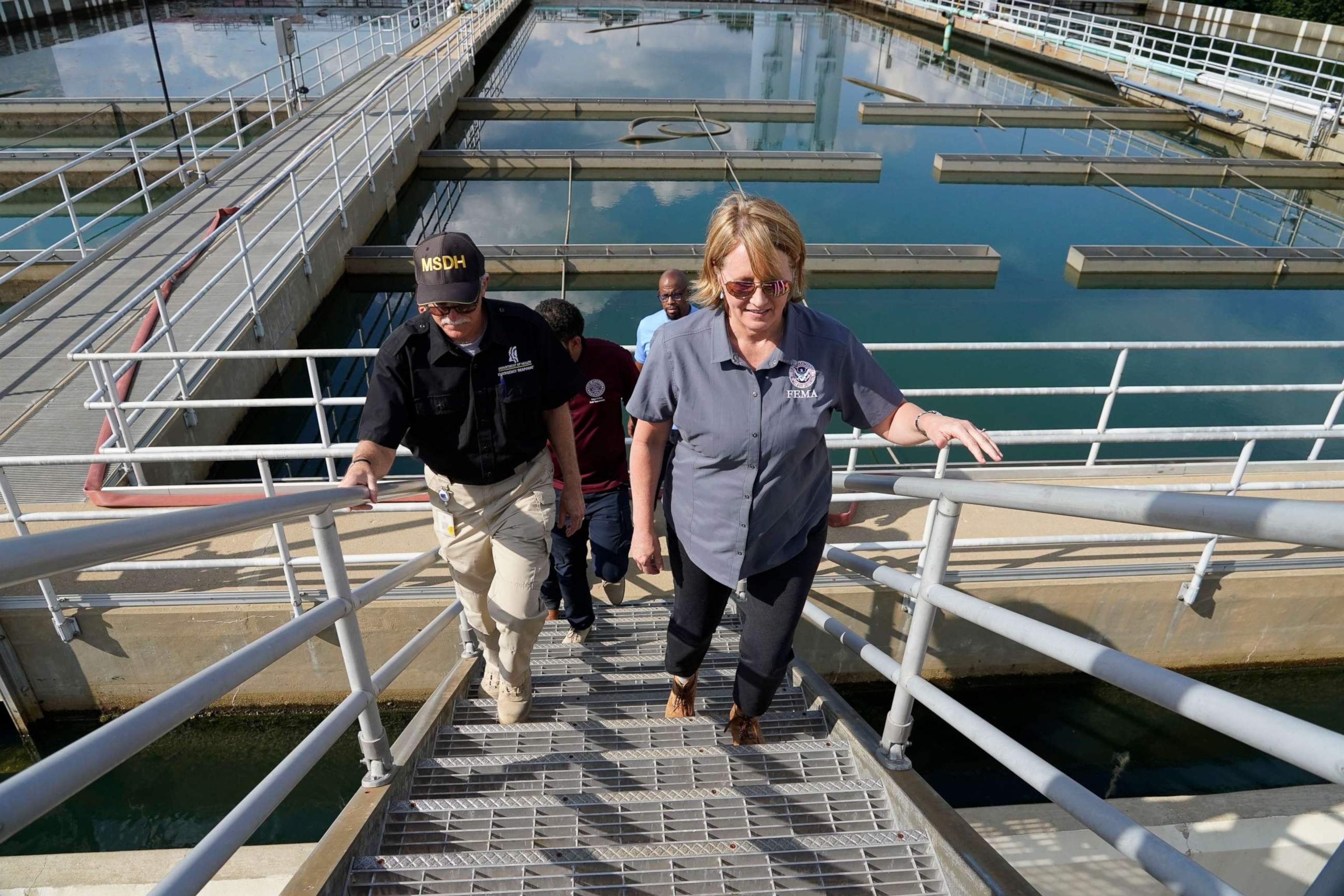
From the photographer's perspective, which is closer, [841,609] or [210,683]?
[210,683]

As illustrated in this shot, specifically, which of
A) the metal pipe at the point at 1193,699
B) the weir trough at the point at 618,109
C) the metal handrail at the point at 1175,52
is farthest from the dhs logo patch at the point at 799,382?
the metal handrail at the point at 1175,52

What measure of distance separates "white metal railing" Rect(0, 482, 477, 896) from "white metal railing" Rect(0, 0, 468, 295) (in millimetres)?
6848

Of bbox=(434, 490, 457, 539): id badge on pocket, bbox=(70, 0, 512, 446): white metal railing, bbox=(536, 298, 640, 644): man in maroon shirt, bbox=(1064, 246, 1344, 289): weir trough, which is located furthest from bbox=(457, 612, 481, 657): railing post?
bbox=(1064, 246, 1344, 289): weir trough

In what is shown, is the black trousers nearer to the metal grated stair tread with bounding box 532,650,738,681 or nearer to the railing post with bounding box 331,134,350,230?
the metal grated stair tread with bounding box 532,650,738,681

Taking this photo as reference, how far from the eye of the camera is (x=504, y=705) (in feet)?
8.98

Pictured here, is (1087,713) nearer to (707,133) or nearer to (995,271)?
(995,271)

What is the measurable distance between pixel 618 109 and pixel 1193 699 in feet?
57.0

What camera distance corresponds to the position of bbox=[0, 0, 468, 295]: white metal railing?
336 inches

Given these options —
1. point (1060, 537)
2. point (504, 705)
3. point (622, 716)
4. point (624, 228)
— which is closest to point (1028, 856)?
point (1060, 537)

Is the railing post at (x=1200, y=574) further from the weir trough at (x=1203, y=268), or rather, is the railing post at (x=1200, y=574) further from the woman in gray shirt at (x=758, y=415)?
the weir trough at (x=1203, y=268)


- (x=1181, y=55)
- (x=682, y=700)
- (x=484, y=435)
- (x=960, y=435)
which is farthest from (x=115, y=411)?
(x=1181, y=55)

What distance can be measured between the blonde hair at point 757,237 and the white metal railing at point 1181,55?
57.3ft

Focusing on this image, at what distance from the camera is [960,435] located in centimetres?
190

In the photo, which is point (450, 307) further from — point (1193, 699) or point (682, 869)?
point (1193, 699)
